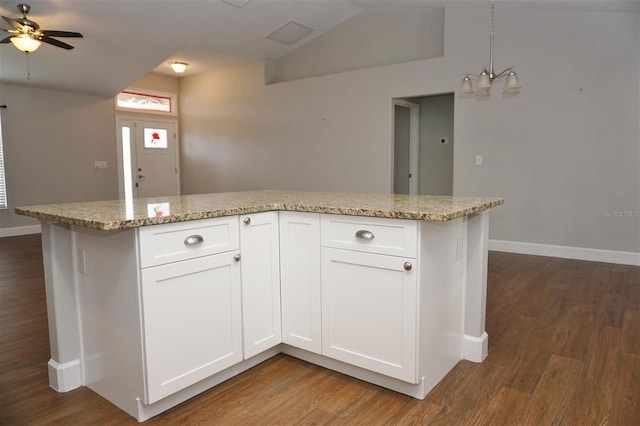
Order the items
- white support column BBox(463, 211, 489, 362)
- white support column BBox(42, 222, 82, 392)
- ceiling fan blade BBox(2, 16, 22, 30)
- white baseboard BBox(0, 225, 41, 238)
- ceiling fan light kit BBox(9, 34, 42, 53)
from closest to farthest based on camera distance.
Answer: white support column BBox(42, 222, 82, 392) < white support column BBox(463, 211, 489, 362) < ceiling fan blade BBox(2, 16, 22, 30) < ceiling fan light kit BBox(9, 34, 42, 53) < white baseboard BBox(0, 225, 41, 238)

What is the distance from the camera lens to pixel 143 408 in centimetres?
183

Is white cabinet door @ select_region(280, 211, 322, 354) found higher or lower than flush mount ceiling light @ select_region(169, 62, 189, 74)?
lower

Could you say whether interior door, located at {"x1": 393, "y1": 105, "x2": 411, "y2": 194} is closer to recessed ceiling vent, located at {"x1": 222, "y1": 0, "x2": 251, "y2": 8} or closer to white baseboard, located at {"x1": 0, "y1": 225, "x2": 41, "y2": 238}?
recessed ceiling vent, located at {"x1": 222, "y1": 0, "x2": 251, "y2": 8}

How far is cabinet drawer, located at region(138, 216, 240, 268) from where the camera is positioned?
5.70 feet

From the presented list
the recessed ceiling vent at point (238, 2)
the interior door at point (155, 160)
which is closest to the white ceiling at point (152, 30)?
the recessed ceiling vent at point (238, 2)

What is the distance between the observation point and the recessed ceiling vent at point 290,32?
252 inches

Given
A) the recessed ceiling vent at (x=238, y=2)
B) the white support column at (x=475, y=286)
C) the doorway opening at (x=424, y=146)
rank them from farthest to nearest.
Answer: the doorway opening at (x=424, y=146) < the recessed ceiling vent at (x=238, y=2) < the white support column at (x=475, y=286)

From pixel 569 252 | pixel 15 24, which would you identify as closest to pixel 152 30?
pixel 15 24

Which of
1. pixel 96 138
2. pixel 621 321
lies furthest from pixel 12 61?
pixel 621 321

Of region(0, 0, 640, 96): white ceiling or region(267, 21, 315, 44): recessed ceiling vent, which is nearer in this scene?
region(0, 0, 640, 96): white ceiling

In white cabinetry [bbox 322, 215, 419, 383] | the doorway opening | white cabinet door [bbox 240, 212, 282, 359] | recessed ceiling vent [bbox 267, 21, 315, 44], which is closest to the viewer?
white cabinetry [bbox 322, 215, 419, 383]

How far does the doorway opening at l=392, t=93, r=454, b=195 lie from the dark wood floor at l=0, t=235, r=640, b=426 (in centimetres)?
385

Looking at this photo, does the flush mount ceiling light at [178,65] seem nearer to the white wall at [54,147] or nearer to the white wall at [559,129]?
the white wall at [54,147]

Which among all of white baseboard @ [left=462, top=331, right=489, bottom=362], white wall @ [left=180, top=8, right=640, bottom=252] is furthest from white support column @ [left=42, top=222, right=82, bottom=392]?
white wall @ [left=180, top=8, right=640, bottom=252]
